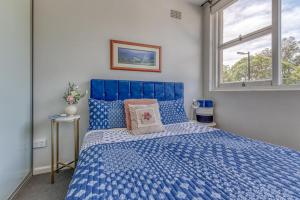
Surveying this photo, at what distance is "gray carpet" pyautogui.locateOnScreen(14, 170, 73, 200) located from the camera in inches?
62.1

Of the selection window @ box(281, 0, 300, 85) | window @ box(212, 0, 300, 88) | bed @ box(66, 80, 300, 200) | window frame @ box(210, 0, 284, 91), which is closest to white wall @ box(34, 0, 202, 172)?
window frame @ box(210, 0, 284, 91)

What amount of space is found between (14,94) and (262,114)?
2828 mm

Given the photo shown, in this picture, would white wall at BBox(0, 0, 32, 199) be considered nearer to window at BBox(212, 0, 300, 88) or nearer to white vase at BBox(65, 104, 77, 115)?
white vase at BBox(65, 104, 77, 115)

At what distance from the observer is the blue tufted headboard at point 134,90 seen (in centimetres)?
216

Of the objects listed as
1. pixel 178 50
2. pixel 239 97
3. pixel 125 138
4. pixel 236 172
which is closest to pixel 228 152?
pixel 236 172

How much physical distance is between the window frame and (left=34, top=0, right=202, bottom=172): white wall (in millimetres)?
619

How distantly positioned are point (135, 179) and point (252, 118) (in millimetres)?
1939

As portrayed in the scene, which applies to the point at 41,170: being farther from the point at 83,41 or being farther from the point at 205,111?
the point at 205,111

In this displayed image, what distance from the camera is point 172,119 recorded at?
2.22 m

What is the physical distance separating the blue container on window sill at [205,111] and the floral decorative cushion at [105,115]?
1355 millimetres

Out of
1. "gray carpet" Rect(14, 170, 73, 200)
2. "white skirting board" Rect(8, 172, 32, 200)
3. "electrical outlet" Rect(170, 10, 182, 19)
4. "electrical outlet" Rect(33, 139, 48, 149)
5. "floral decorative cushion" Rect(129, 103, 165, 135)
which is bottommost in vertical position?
"gray carpet" Rect(14, 170, 73, 200)

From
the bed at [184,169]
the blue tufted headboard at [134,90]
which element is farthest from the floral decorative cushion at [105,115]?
the bed at [184,169]

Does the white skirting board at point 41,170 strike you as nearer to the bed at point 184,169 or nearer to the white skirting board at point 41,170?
the white skirting board at point 41,170

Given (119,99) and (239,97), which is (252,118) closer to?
(239,97)
